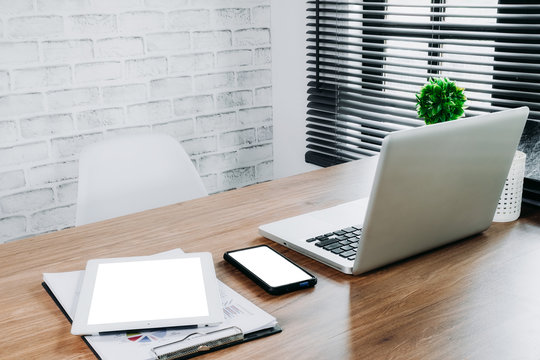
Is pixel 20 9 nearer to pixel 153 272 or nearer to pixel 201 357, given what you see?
pixel 153 272

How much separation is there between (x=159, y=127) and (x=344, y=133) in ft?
2.27

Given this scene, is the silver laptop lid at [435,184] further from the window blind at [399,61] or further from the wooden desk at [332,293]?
the window blind at [399,61]

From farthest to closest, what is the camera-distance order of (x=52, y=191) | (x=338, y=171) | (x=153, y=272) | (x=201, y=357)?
(x=52, y=191)
(x=338, y=171)
(x=153, y=272)
(x=201, y=357)

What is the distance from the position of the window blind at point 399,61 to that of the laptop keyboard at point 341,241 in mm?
636

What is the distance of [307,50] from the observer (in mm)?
2449

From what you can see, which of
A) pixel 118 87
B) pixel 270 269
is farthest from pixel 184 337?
pixel 118 87

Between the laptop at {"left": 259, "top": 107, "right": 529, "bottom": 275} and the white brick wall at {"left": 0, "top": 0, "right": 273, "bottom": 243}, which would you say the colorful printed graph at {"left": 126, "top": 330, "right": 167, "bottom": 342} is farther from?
the white brick wall at {"left": 0, "top": 0, "right": 273, "bottom": 243}

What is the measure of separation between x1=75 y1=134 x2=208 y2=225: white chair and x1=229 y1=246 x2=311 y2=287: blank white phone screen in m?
0.59

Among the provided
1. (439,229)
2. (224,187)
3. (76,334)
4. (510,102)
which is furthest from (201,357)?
(224,187)

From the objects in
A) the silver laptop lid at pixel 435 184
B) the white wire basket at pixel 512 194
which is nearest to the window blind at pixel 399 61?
the white wire basket at pixel 512 194

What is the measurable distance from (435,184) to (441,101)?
394 millimetres

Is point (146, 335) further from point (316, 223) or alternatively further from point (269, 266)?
point (316, 223)

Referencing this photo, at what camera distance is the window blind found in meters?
1.77

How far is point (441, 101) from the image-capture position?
142cm
